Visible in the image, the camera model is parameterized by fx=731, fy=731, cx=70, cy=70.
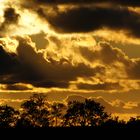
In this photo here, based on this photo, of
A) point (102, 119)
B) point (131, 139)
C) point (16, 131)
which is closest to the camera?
point (131, 139)

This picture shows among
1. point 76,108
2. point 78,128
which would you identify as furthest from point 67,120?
point 78,128

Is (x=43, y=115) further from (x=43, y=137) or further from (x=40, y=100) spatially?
(x=43, y=137)

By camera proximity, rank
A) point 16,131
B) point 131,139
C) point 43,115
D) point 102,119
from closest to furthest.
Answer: point 131,139
point 16,131
point 102,119
point 43,115

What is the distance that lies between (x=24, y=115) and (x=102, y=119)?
713 inches

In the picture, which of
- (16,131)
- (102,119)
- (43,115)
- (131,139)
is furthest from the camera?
(43,115)

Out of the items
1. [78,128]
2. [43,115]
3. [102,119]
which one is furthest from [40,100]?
[78,128]

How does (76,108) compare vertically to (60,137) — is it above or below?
above

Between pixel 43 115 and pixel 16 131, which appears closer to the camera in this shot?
pixel 16 131

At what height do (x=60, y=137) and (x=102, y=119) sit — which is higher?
(x=102, y=119)

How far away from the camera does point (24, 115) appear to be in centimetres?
15512

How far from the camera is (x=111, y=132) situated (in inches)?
2398

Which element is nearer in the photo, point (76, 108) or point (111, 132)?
point (111, 132)

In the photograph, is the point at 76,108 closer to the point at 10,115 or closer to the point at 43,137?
the point at 10,115

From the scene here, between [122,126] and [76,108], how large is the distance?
90863mm
